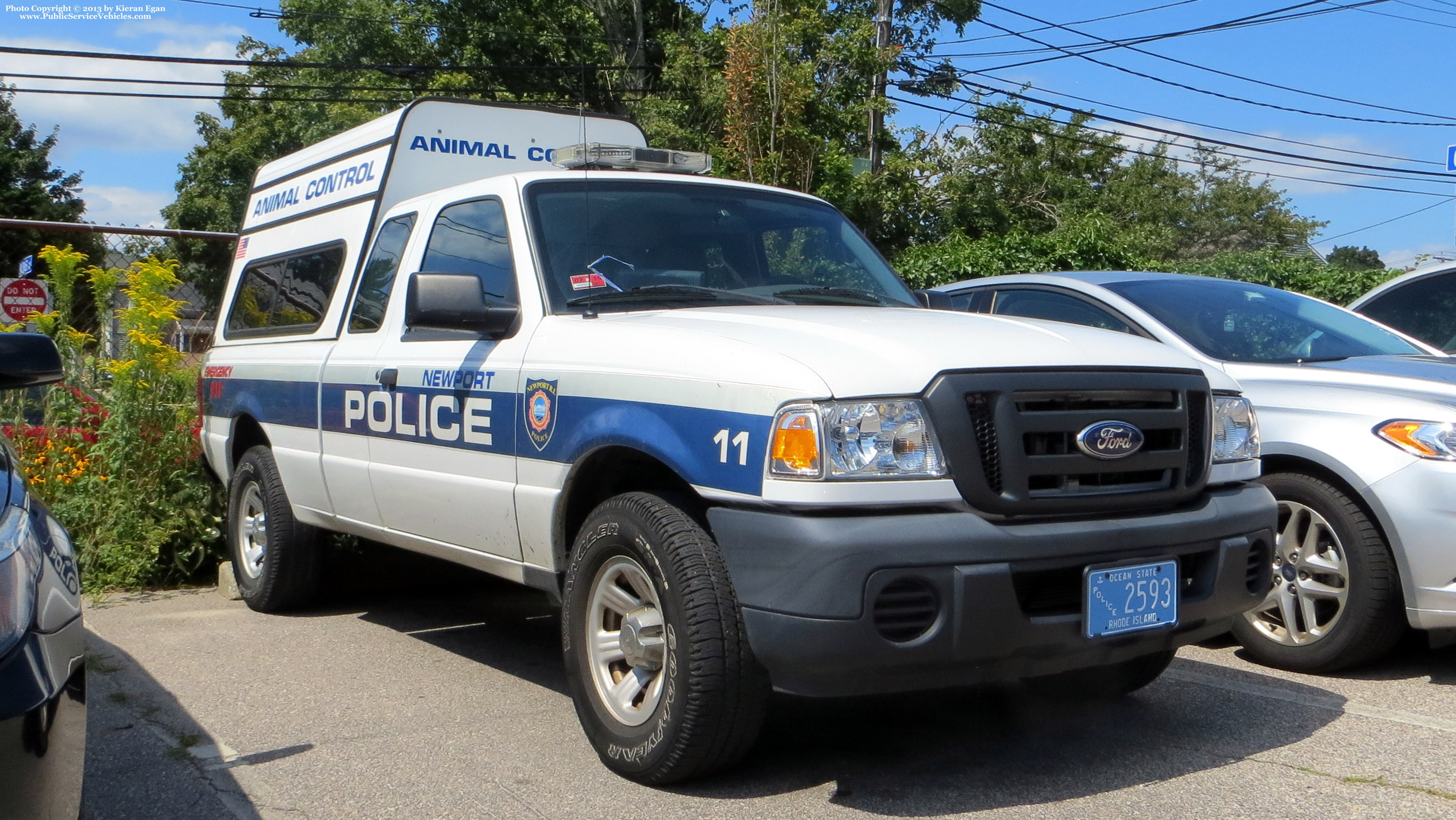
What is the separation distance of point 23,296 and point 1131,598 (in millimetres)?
15569

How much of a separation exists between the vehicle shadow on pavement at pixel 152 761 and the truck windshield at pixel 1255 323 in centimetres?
407

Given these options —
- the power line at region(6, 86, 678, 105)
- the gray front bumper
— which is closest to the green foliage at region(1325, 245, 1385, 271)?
the power line at region(6, 86, 678, 105)

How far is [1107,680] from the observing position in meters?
4.59

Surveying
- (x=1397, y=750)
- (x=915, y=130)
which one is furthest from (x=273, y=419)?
(x=915, y=130)

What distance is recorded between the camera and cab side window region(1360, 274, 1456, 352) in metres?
7.00

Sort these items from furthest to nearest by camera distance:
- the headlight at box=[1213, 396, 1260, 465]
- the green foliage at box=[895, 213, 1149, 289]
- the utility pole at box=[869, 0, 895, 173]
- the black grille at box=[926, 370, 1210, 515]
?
1. the utility pole at box=[869, 0, 895, 173]
2. the green foliage at box=[895, 213, 1149, 289]
3. the headlight at box=[1213, 396, 1260, 465]
4. the black grille at box=[926, 370, 1210, 515]

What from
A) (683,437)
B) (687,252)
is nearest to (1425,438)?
(687,252)

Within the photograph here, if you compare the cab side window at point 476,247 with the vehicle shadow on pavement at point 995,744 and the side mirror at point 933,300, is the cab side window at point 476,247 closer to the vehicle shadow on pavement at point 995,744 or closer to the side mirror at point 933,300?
the side mirror at point 933,300

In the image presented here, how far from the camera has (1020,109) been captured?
28.5 metres

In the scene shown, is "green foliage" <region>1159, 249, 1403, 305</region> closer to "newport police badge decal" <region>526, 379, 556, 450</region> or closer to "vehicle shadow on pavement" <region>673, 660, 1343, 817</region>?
"vehicle shadow on pavement" <region>673, 660, 1343, 817</region>

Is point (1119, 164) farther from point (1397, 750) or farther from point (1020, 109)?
point (1397, 750)

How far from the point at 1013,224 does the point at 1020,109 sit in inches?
163

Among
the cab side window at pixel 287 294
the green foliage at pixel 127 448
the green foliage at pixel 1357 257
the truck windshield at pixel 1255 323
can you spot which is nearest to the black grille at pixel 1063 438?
the truck windshield at pixel 1255 323

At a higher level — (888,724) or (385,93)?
(385,93)
